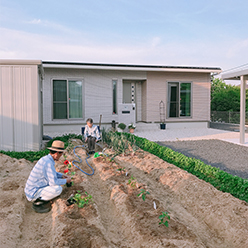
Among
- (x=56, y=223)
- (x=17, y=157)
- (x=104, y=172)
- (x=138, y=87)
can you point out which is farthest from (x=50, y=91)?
(x=56, y=223)

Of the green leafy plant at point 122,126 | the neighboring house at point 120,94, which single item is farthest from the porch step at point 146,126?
the green leafy plant at point 122,126

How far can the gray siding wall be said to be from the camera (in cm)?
1444

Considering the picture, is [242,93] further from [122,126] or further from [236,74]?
[122,126]

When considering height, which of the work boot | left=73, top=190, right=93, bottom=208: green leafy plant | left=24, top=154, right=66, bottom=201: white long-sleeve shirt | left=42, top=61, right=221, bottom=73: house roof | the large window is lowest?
the work boot

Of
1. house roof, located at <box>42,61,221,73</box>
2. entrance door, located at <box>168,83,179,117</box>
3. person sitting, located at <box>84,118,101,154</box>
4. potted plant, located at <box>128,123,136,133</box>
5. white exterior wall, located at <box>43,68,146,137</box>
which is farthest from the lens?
entrance door, located at <box>168,83,179,117</box>

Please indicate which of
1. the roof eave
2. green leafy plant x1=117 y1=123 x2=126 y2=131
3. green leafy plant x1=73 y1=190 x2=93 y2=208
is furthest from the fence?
green leafy plant x1=73 y1=190 x2=93 y2=208

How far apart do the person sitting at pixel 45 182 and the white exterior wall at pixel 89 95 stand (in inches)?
367

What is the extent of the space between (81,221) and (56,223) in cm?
33

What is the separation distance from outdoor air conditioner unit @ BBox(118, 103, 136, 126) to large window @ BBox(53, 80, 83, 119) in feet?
7.05

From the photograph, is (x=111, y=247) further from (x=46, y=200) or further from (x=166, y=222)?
(x=46, y=200)

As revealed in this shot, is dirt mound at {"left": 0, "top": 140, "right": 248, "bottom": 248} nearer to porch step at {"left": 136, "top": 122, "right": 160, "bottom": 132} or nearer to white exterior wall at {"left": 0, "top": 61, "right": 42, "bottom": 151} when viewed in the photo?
white exterior wall at {"left": 0, "top": 61, "right": 42, "bottom": 151}

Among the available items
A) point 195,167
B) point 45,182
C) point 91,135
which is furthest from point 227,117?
point 45,182

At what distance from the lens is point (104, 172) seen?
225 inches

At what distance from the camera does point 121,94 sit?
14102 mm
